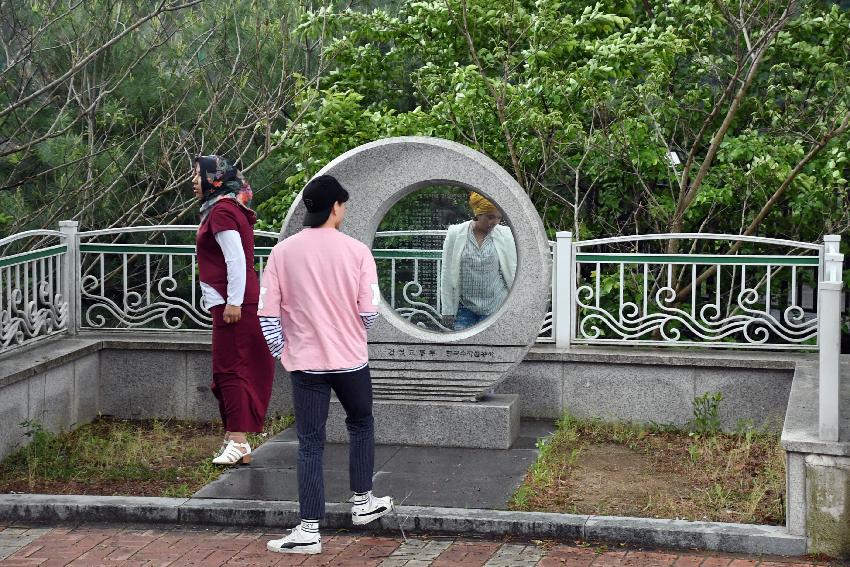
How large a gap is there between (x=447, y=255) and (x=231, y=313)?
1.49 m

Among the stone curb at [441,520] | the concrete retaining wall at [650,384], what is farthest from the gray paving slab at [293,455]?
the concrete retaining wall at [650,384]

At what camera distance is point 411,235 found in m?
8.24

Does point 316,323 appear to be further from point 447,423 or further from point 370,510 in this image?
point 447,423

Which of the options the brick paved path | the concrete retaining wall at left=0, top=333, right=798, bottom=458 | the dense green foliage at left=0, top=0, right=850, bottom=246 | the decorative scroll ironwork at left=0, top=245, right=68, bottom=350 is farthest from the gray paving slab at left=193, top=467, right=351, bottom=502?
the dense green foliage at left=0, top=0, right=850, bottom=246

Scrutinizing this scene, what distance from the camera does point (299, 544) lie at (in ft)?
20.0

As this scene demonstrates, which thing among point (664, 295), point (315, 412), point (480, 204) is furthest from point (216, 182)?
point (664, 295)

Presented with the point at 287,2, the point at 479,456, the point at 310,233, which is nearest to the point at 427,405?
the point at 479,456

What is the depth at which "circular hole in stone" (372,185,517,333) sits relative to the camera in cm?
810

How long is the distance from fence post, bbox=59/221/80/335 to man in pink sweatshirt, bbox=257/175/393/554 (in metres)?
3.60

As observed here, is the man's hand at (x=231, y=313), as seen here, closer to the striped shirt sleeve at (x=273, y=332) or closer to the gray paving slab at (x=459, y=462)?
the gray paving slab at (x=459, y=462)

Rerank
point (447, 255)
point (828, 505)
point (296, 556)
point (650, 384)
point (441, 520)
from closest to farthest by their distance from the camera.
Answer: point (828, 505) → point (296, 556) → point (441, 520) → point (447, 255) → point (650, 384)

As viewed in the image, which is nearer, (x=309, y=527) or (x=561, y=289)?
(x=309, y=527)

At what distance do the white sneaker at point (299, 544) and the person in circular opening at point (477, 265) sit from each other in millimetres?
2412

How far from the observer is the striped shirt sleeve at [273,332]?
241 inches
